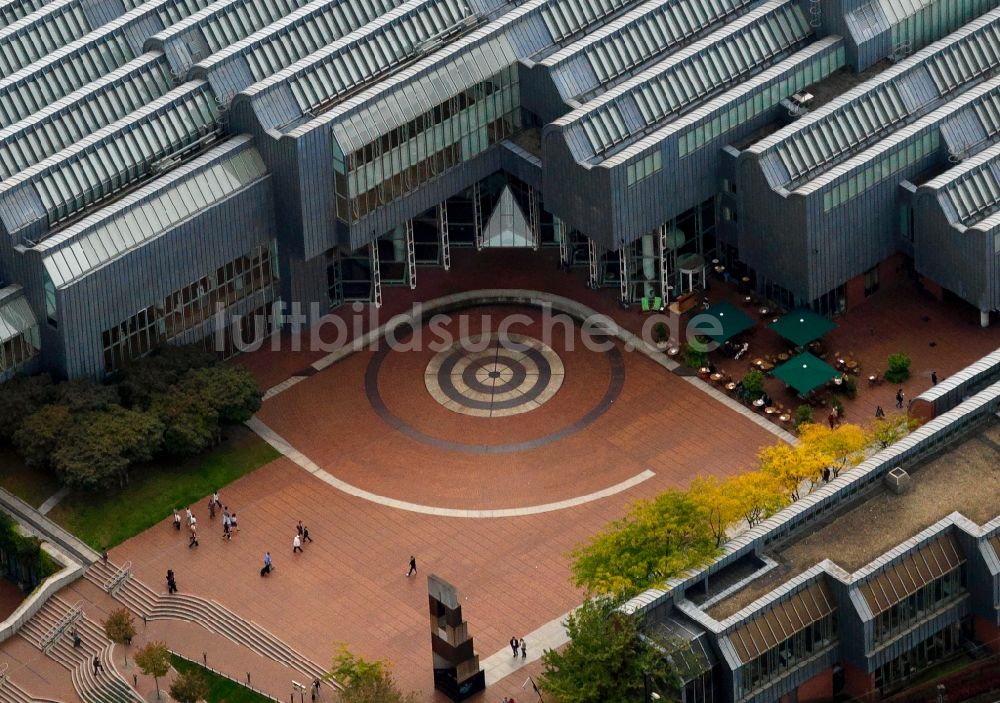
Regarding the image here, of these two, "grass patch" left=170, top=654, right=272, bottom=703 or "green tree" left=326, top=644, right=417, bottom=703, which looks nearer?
"green tree" left=326, top=644, right=417, bottom=703

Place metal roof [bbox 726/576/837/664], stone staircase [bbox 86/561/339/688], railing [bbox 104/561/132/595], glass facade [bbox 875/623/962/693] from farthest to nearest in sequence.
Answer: railing [bbox 104/561/132/595] < stone staircase [bbox 86/561/339/688] < glass facade [bbox 875/623/962/693] < metal roof [bbox 726/576/837/664]

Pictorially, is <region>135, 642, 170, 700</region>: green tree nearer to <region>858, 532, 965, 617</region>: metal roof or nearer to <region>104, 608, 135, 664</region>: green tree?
<region>104, 608, 135, 664</region>: green tree

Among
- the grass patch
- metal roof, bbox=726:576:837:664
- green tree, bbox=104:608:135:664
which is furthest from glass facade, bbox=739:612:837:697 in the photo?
green tree, bbox=104:608:135:664

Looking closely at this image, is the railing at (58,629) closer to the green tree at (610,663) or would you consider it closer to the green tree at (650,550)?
the green tree at (650,550)

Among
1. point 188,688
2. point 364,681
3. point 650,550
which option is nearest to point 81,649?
point 188,688

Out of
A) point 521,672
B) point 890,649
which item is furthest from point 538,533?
point 890,649

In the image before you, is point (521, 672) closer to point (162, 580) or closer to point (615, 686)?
point (615, 686)
